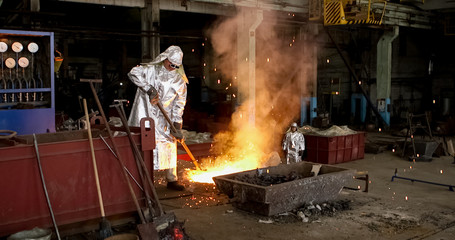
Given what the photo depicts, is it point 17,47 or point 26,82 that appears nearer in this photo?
point 17,47

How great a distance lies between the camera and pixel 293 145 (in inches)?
377

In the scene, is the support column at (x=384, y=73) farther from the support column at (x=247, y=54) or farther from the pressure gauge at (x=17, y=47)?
the pressure gauge at (x=17, y=47)

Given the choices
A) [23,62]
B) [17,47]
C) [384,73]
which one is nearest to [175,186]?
[23,62]

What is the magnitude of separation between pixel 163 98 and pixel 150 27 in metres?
5.33

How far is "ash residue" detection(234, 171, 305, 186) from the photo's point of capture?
6.66 m

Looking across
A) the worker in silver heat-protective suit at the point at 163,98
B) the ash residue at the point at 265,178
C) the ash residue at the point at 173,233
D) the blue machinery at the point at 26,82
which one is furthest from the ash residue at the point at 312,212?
the blue machinery at the point at 26,82

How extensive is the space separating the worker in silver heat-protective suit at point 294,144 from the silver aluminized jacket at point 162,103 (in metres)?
2.99

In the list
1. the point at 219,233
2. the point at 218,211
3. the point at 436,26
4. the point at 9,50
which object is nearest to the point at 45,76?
the point at 9,50

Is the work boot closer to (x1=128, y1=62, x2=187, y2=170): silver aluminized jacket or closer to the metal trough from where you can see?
(x1=128, y1=62, x2=187, y2=170): silver aluminized jacket

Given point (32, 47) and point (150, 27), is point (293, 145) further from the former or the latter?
point (32, 47)

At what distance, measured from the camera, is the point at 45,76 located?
850cm

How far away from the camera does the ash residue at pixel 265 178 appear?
6661 millimetres

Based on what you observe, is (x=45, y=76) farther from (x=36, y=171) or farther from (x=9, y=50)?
(x=36, y=171)

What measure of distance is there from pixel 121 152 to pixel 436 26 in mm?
19511
